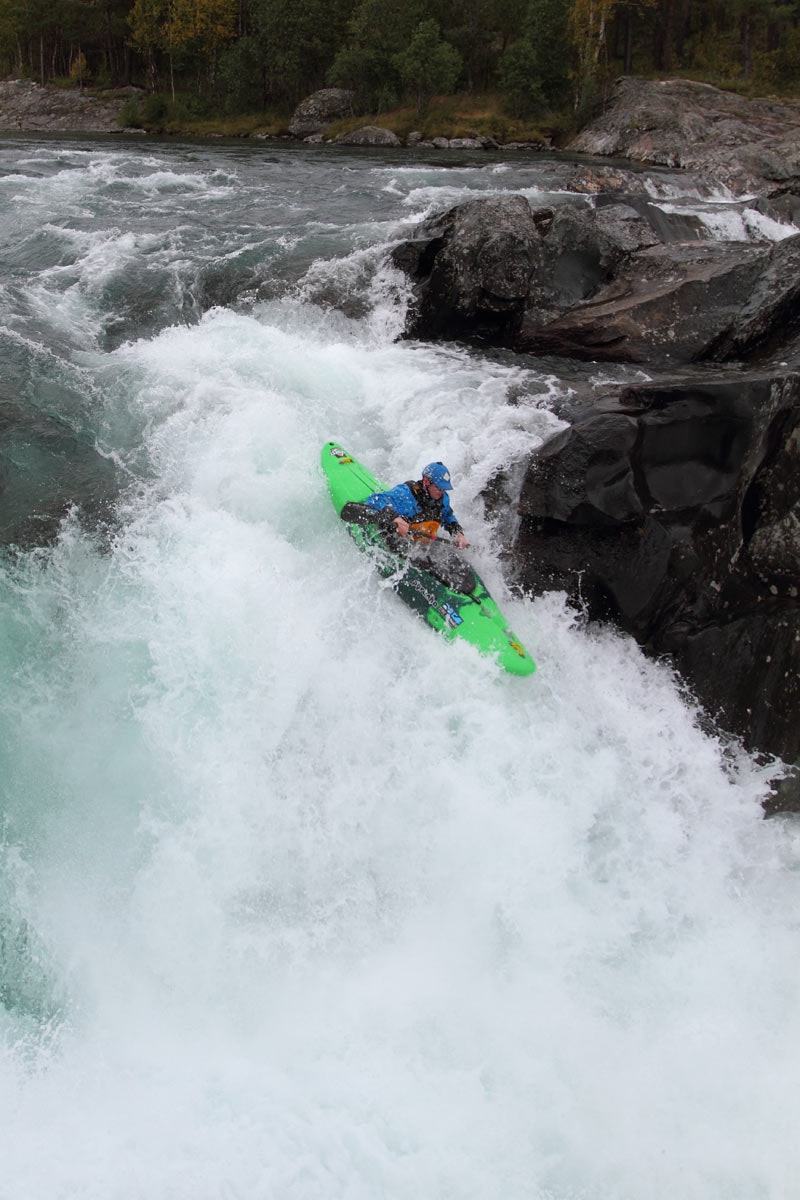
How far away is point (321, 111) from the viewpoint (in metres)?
40.3

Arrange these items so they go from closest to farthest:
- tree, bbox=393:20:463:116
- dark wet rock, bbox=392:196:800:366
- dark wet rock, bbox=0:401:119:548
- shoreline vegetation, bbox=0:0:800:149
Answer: dark wet rock, bbox=0:401:119:548
dark wet rock, bbox=392:196:800:366
shoreline vegetation, bbox=0:0:800:149
tree, bbox=393:20:463:116

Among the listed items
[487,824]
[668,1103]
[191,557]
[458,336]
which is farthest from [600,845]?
[458,336]

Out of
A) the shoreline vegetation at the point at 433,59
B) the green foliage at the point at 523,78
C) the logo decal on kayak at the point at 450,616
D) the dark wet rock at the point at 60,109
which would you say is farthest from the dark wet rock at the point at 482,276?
the dark wet rock at the point at 60,109

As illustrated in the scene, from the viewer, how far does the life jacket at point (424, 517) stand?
23.8 ft

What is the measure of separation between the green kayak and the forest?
37075 mm

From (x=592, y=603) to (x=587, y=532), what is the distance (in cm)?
65

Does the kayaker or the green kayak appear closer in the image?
the green kayak

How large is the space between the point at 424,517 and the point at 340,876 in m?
3.36

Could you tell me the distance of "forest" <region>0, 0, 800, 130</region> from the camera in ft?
124

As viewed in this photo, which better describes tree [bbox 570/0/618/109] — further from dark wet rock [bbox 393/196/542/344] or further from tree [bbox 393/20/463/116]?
dark wet rock [bbox 393/196/542/344]

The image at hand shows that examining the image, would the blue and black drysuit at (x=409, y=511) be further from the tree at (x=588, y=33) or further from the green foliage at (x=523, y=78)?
the green foliage at (x=523, y=78)

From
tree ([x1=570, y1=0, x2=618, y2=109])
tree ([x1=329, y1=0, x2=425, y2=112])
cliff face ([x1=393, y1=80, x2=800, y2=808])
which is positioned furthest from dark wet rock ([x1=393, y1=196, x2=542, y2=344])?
tree ([x1=329, y1=0, x2=425, y2=112])

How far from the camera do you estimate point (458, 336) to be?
1132 cm

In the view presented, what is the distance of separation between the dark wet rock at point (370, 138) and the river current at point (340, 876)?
33621 mm
